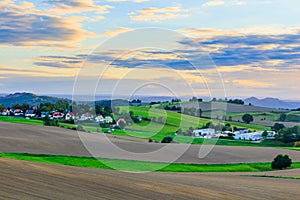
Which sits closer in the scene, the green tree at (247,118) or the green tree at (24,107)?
the green tree at (24,107)

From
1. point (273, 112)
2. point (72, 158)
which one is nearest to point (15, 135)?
point (72, 158)

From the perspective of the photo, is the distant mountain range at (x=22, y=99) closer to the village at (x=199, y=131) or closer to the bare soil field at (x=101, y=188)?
the village at (x=199, y=131)

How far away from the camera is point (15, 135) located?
54188 millimetres

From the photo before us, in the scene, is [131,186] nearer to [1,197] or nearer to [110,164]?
[1,197]

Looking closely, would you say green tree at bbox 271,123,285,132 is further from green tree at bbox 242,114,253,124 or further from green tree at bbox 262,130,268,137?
A: green tree at bbox 242,114,253,124

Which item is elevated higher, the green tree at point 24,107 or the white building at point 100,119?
the green tree at point 24,107

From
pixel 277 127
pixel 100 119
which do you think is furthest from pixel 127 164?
pixel 277 127

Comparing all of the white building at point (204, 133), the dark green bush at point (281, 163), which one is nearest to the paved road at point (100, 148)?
the white building at point (204, 133)

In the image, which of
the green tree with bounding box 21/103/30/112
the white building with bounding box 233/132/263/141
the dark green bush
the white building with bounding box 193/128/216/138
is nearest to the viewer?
the dark green bush

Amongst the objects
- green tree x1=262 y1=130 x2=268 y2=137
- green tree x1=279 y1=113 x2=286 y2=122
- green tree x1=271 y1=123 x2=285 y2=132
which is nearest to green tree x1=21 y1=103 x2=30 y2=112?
green tree x1=262 y1=130 x2=268 y2=137

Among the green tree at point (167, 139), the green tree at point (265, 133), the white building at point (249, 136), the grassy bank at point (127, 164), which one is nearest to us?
the grassy bank at point (127, 164)

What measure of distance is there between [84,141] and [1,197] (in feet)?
129

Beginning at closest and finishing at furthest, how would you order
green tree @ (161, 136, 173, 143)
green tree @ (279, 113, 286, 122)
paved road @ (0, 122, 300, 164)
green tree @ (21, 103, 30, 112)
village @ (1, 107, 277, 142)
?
paved road @ (0, 122, 300, 164) → green tree @ (161, 136, 173, 143) → village @ (1, 107, 277, 142) → green tree @ (21, 103, 30, 112) → green tree @ (279, 113, 286, 122)

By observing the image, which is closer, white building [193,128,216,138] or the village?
white building [193,128,216,138]
